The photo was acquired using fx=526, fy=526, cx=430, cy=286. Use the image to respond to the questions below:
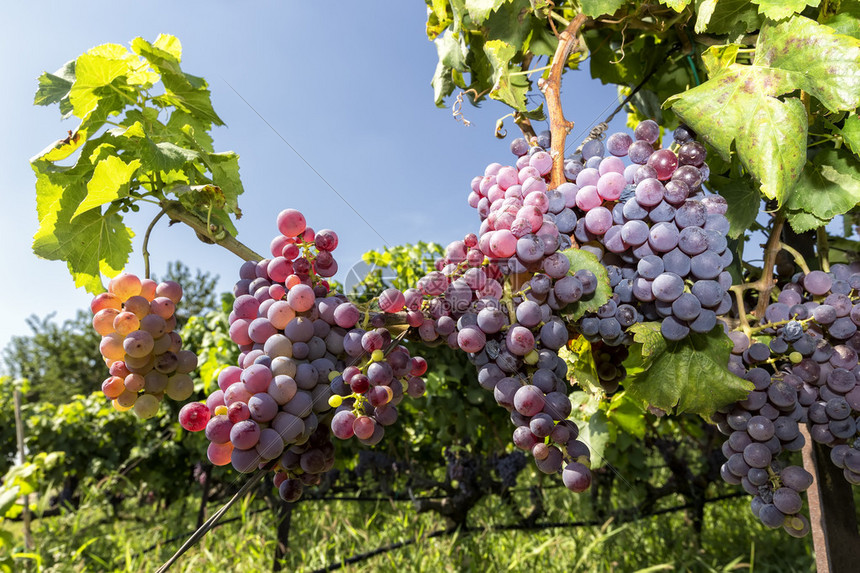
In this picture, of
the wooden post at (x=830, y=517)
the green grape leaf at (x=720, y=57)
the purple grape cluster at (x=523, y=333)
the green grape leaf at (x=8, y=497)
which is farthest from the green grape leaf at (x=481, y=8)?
the green grape leaf at (x=8, y=497)

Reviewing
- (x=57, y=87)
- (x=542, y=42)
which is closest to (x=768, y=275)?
(x=542, y=42)

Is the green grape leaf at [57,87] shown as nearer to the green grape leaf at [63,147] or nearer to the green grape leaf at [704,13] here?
the green grape leaf at [63,147]

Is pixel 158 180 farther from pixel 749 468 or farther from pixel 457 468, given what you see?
pixel 457 468

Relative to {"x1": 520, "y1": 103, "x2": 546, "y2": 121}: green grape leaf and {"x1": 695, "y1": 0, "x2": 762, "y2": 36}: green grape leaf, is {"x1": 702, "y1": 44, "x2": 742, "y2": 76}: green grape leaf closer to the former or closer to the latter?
{"x1": 695, "y1": 0, "x2": 762, "y2": 36}: green grape leaf

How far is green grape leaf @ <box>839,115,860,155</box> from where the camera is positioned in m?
0.94

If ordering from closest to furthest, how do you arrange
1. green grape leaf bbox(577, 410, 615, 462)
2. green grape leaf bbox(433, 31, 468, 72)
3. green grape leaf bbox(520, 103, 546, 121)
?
green grape leaf bbox(520, 103, 546, 121)
green grape leaf bbox(433, 31, 468, 72)
green grape leaf bbox(577, 410, 615, 462)

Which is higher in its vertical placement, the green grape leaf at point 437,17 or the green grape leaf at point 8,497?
the green grape leaf at point 437,17

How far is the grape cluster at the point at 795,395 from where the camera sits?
3.26 ft

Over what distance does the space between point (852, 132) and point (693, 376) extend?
524mm

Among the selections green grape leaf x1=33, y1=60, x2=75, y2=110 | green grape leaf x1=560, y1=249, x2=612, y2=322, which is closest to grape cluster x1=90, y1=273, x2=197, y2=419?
green grape leaf x1=33, y1=60, x2=75, y2=110

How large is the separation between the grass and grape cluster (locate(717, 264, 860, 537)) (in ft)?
7.58

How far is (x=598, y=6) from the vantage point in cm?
102

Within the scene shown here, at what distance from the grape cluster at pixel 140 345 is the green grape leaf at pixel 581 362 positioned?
0.68 m

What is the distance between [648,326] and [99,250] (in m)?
1.08
